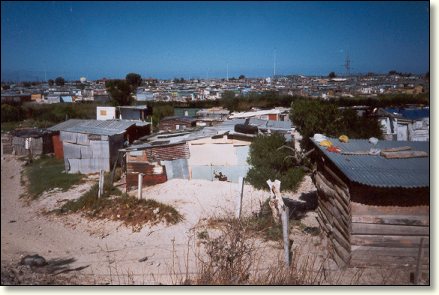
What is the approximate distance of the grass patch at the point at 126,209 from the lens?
10469mm

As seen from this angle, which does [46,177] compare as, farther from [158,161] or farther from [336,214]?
[336,214]

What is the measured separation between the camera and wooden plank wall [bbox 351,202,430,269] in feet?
19.2

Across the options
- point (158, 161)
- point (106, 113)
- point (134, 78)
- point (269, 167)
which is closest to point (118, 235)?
point (158, 161)

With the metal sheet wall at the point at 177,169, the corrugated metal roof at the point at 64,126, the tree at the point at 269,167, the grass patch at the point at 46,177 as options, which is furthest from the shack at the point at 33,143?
the tree at the point at 269,167

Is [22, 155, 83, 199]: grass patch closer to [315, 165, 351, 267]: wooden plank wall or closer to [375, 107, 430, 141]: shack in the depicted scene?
[315, 165, 351, 267]: wooden plank wall

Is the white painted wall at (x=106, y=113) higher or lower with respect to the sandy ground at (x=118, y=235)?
higher

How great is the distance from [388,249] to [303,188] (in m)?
7.82

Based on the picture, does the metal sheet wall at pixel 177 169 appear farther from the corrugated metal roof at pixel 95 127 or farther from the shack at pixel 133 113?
the shack at pixel 133 113

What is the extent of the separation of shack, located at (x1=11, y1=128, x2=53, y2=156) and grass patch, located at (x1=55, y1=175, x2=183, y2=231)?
31.7 feet

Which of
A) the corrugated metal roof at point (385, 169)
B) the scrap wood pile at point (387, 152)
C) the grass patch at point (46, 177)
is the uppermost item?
the scrap wood pile at point (387, 152)

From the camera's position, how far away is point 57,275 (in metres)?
6.16

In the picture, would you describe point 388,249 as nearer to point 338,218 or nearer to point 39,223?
Result: point 338,218

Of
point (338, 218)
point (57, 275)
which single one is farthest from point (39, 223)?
point (338, 218)

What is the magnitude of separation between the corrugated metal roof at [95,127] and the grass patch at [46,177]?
7.79 ft
